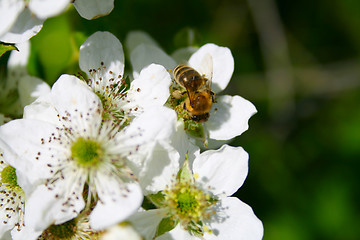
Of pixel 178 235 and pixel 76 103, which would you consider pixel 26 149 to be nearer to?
pixel 76 103

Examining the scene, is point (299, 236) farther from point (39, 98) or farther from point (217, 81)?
point (39, 98)

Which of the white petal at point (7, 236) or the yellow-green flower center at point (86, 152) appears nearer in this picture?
the yellow-green flower center at point (86, 152)

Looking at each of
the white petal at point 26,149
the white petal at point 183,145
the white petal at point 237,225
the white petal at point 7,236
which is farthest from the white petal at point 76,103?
the white petal at point 237,225

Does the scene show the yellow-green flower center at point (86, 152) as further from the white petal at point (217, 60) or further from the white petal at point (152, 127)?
the white petal at point (217, 60)

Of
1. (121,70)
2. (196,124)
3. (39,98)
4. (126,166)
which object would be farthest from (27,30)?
(196,124)

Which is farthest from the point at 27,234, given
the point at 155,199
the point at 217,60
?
the point at 217,60
